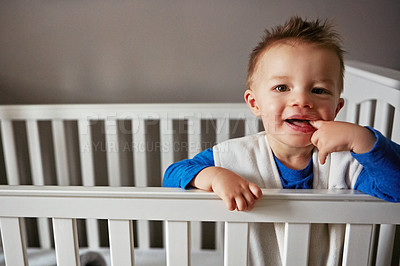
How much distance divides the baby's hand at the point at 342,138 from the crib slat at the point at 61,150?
93 cm

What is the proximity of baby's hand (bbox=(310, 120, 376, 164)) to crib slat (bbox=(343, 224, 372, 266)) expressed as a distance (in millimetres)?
119

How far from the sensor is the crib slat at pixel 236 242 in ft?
1.74

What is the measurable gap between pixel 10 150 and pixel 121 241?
2.82ft

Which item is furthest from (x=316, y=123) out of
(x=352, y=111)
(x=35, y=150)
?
(x=35, y=150)

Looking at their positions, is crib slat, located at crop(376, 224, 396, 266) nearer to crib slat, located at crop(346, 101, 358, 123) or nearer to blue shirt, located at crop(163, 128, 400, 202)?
blue shirt, located at crop(163, 128, 400, 202)

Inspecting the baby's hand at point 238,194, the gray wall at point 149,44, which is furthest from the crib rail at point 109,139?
the baby's hand at point 238,194

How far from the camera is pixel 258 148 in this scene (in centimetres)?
75

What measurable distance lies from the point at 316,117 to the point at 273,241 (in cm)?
27

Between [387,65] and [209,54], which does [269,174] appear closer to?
[209,54]

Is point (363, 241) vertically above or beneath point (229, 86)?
beneath

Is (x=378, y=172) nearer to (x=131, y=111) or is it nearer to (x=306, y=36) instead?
(x=306, y=36)

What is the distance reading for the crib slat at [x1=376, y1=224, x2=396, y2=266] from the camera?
0.71 meters

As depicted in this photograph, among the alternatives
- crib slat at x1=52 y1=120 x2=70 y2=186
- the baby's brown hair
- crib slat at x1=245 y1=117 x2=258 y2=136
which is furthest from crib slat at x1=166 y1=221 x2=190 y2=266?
crib slat at x1=52 y1=120 x2=70 y2=186

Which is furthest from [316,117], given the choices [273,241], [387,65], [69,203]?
[387,65]
